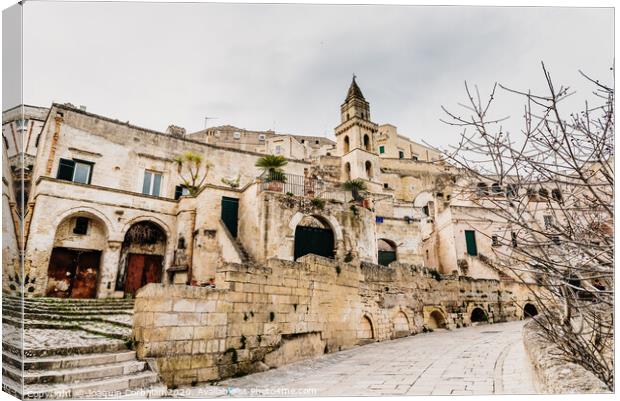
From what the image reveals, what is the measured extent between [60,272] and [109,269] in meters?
1.51

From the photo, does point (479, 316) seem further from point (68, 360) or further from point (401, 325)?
point (68, 360)

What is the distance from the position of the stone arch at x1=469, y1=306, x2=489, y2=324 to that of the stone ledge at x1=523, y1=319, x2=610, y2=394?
39.2 ft

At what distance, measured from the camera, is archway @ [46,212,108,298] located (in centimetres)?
1241

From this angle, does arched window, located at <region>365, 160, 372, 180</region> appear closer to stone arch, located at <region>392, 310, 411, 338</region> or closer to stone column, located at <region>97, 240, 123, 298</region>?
stone arch, located at <region>392, 310, 411, 338</region>

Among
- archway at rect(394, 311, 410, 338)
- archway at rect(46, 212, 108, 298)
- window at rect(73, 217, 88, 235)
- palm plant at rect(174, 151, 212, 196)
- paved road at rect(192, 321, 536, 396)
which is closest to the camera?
paved road at rect(192, 321, 536, 396)

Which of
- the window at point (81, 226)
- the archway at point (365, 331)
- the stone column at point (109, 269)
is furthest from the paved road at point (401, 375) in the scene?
the window at point (81, 226)

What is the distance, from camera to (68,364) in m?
4.22

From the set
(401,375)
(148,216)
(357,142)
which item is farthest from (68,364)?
(357,142)

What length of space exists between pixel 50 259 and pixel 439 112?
13.2m

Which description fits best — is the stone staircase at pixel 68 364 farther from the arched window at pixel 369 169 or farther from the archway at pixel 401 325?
the arched window at pixel 369 169

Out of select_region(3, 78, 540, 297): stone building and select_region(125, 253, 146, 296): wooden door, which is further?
select_region(125, 253, 146, 296): wooden door

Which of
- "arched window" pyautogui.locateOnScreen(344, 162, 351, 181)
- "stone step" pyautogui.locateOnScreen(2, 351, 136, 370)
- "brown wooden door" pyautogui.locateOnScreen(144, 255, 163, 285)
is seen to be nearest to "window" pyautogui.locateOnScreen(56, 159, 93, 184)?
"brown wooden door" pyautogui.locateOnScreen(144, 255, 163, 285)

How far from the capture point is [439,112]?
4.81 m

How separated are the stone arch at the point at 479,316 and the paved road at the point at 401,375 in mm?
7166
